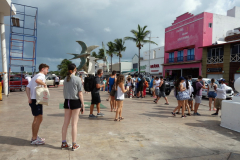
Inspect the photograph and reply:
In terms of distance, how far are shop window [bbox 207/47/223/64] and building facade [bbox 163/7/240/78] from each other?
57.1 inches

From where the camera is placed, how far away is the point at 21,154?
346cm

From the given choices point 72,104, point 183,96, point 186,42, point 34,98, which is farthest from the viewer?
point 186,42

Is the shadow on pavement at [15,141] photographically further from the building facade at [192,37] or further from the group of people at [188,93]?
the building facade at [192,37]

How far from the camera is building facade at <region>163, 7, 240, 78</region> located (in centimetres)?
2859

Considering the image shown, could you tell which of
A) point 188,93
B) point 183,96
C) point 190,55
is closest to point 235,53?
point 190,55

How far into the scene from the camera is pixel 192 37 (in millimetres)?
30312

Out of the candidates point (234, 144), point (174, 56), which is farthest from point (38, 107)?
point (174, 56)

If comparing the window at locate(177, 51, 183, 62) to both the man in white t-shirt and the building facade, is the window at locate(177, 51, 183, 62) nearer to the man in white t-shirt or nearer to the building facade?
the building facade

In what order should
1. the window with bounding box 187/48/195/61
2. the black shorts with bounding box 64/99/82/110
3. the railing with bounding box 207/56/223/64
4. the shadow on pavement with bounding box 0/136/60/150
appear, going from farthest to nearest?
the window with bounding box 187/48/195/61
the railing with bounding box 207/56/223/64
the shadow on pavement with bounding box 0/136/60/150
the black shorts with bounding box 64/99/82/110

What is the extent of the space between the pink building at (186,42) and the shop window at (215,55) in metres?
1.50

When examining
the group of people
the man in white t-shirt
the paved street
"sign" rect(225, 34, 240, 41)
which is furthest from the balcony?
the man in white t-shirt

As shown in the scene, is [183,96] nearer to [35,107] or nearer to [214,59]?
[35,107]

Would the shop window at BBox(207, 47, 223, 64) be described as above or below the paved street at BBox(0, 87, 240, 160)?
above

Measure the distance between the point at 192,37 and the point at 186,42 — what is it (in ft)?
4.80
